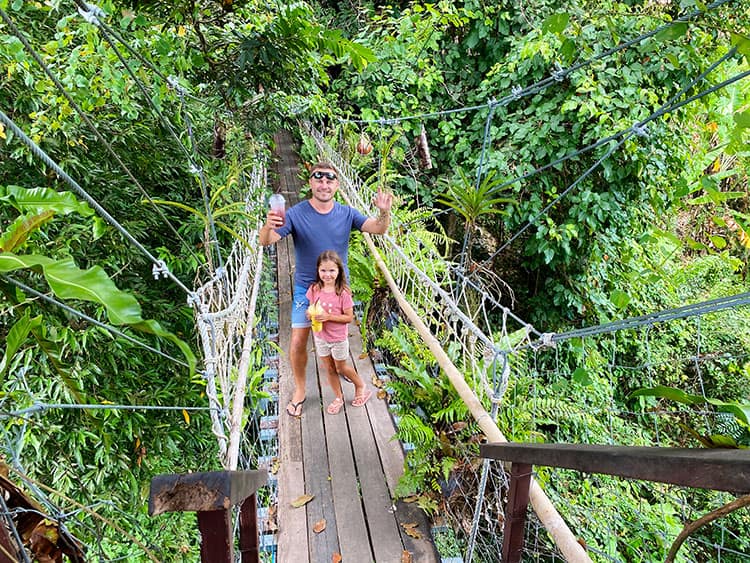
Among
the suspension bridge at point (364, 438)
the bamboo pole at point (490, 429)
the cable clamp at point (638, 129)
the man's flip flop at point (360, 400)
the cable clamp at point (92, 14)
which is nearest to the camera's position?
the bamboo pole at point (490, 429)

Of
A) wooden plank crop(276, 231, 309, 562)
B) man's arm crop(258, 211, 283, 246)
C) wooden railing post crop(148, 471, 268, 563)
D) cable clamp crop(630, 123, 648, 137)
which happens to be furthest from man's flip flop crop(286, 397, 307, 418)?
cable clamp crop(630, 123, 648, 137)

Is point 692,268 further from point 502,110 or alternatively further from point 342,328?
point 342,328

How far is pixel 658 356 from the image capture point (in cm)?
455

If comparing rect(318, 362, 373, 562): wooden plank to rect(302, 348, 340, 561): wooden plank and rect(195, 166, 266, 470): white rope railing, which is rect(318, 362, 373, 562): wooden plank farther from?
rect(195, 166, 266, 470): white rope railing

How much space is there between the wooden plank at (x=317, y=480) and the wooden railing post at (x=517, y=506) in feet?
2.85

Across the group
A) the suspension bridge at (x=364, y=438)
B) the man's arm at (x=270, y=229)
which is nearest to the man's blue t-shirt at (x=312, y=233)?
the man's arm at (x=270, y=229)

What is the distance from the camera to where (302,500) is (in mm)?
1830

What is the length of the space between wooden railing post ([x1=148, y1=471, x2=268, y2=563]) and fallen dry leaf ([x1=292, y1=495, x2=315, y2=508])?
1.28 metres

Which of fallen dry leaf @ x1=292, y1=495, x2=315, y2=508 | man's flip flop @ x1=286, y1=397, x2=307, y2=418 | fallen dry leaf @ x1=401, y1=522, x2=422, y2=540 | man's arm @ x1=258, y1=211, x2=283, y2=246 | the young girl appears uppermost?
man's arm @ x1=258, y1=211, x2=283, y2=246

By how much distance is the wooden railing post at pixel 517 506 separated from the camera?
3.18 ft

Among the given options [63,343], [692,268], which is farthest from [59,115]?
[692,268]

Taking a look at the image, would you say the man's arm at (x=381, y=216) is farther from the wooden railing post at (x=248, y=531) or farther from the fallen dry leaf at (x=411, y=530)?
the wooden railing post at (x=248, y=531)

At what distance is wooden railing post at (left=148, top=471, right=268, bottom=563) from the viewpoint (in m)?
0.56

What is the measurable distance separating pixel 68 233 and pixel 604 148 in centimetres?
356
